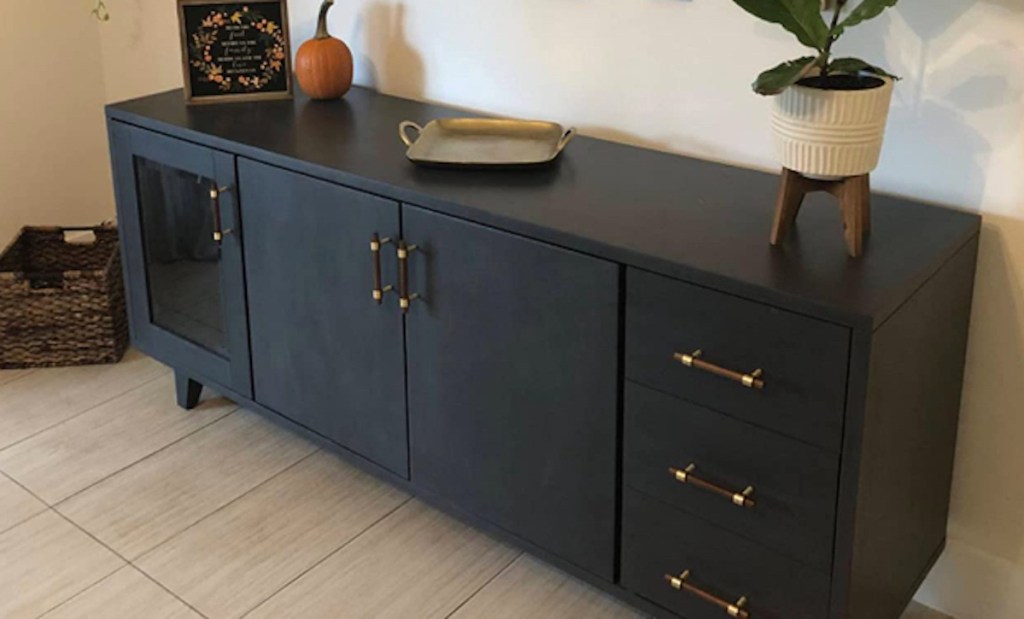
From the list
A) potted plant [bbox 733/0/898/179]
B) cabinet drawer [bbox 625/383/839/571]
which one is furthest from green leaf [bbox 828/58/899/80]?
cabinet drawer [bbox 625/383/839/571]

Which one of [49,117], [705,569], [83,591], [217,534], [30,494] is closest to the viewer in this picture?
[705,569]

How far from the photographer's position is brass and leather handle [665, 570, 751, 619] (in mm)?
1708

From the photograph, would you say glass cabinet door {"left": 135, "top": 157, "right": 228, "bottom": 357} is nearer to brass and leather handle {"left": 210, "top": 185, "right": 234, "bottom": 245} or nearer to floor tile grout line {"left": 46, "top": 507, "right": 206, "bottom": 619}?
brass and leather handle {"left": 210, "top": 185, "right": 234, "bottom": 245}

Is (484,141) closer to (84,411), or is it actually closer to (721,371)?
(721,371)

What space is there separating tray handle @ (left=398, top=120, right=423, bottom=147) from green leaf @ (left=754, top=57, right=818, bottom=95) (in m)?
0.75

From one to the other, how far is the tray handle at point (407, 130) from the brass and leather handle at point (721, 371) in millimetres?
725

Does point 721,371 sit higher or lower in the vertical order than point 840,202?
lower

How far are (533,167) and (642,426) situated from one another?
0.51 meters

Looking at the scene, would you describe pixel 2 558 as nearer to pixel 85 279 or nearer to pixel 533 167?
pixel 85 279

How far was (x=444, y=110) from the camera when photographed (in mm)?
2369

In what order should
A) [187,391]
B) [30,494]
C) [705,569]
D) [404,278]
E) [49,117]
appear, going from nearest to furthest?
[705,569]
[404,278]
[30,494]
[187,391]
[49,117]

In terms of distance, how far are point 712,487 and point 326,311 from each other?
83 centimetres

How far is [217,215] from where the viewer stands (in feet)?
7.43

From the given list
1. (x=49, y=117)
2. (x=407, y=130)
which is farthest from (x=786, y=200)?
(x=49, y=117)
